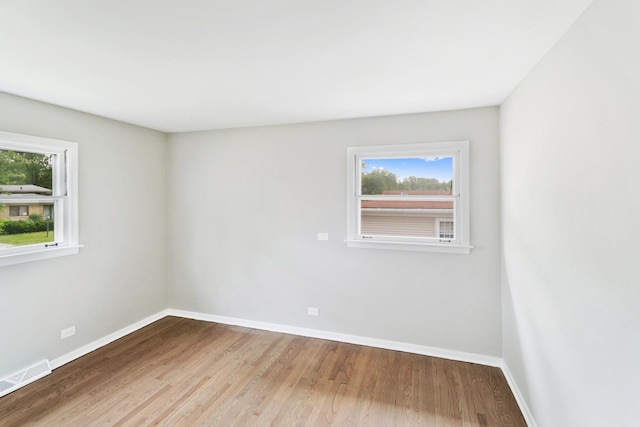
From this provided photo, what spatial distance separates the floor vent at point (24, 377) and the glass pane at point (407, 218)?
339 cm

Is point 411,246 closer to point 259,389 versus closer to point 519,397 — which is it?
point 519,397

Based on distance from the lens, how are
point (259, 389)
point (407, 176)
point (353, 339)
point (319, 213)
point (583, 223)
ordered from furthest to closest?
point (319, 213) → point (353, 339) → point (407, 176) → point (259, 389) → point (583, 223)

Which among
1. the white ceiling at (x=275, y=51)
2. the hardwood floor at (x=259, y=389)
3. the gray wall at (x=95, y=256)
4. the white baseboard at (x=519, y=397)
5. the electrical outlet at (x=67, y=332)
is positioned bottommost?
the hardwood floor at (x=259, y=389)

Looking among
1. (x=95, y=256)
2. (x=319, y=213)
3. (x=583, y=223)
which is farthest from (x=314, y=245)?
(x=583, y=223)

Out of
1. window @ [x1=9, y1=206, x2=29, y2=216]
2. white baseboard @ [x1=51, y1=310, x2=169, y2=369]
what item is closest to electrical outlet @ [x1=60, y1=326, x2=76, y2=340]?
white baseboard @ [x1=51, y1=310, x2=169, y2=369]

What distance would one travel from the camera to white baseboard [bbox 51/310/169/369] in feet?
9.71

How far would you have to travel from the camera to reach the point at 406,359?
10.2 ft

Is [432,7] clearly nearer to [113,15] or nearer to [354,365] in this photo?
[113,15]

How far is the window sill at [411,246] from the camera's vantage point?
3.07 metres

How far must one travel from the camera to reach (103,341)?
338cm

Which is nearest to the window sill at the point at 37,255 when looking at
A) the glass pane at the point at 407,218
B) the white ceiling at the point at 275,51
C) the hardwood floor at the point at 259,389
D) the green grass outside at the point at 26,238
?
the green grass outside at the point at 26,238

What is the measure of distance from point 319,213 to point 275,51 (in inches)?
Answer: 79.5

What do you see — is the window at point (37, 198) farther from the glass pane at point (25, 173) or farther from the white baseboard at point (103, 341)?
the white baseboard at point (103, 341)

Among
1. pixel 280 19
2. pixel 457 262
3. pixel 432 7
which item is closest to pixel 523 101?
pixel 432 7
